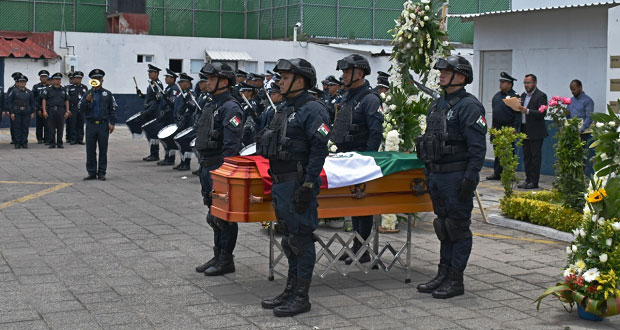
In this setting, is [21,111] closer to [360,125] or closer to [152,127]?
[152,127]

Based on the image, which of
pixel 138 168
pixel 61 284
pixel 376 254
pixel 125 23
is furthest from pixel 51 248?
pixel 125 23

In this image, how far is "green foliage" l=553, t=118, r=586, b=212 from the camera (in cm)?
1091

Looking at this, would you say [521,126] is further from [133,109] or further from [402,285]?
[133,109]

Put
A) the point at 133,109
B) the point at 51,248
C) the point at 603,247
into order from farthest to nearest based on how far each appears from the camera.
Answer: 1. the point at 133,109
2. the point at 51,248
3. the point at 603,247

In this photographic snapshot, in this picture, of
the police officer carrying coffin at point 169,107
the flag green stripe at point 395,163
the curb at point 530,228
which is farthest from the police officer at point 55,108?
the flag green stripe at point 395,163

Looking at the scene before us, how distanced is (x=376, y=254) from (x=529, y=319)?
87.2 inches

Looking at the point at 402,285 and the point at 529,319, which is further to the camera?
the point at 402,285

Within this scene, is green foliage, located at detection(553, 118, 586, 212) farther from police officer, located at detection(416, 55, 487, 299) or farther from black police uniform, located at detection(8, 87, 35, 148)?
black police uniform, located at detection(8, 87, 35, 148)

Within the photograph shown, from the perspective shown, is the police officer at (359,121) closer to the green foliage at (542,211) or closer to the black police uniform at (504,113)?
the green foliage at (542,211)

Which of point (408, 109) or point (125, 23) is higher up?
point (125, 23)

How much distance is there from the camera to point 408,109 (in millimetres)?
11234

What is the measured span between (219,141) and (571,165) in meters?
4.67

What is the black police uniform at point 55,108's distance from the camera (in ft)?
76.5

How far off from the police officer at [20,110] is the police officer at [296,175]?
1716cm
